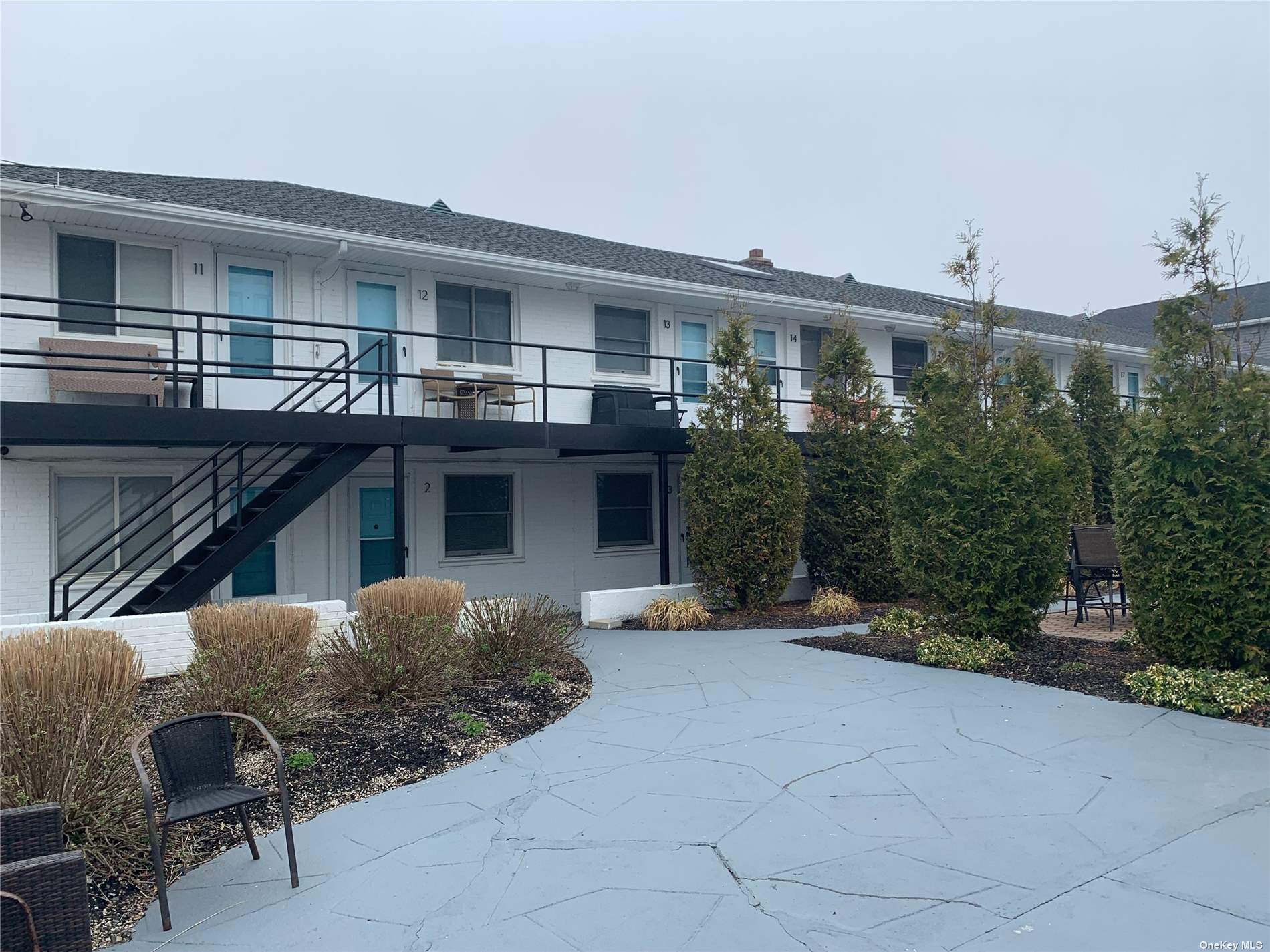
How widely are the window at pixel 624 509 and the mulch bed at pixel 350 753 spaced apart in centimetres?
712

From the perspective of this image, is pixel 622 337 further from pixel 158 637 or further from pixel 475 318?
pixel 158 637

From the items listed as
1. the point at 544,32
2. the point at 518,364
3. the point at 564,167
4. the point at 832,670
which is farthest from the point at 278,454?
the point at 564,167

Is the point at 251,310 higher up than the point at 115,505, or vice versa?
the point at 251,310

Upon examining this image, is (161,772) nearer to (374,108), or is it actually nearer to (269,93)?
(269,93)

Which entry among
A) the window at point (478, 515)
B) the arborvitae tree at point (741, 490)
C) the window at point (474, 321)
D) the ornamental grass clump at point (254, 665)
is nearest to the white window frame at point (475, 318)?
the window at point (474, 321)

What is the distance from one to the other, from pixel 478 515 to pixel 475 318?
10.6 feet

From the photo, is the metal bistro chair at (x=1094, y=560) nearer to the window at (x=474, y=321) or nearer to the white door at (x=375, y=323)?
the window at (x=474, y=321)

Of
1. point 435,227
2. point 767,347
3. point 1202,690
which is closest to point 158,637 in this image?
point 435,227

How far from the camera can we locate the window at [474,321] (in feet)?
44.1

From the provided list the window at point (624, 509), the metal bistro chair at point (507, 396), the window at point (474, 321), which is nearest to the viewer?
the metal bistro chair at point (507, 396)

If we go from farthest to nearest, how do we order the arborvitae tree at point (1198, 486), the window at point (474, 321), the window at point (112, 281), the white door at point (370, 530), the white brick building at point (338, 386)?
1. the window at point (474, 321)
2. the white door at point (370, 530)
3. the window at point (112, 281)
4. the white brick building at point (338, 386)
5. the arborvitae tree at point (1198, 486)

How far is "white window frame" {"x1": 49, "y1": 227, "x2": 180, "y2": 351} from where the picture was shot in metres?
10.7

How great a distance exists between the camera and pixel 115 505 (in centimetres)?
1123

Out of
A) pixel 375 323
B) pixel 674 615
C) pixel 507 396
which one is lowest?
pixel 674 615
